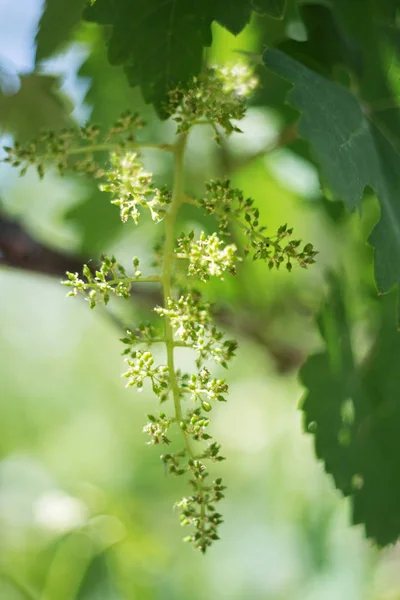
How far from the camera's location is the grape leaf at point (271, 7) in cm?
81

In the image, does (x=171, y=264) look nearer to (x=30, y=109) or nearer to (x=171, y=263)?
(x=171, y=263)

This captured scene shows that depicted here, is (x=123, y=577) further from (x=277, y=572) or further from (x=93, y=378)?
(x=93, y=378)

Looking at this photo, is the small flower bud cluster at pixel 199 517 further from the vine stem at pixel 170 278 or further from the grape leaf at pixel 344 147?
the grape leaf at pixel 344 147

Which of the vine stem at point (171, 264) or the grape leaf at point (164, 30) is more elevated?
the grape leaf at point (164, 30)

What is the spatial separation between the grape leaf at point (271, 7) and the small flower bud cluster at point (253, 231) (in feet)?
0.74

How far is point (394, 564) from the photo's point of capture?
9.34 ft

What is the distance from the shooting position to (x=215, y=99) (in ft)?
2.48

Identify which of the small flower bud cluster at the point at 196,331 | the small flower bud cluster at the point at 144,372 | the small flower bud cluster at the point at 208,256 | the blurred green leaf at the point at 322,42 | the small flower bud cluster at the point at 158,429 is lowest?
the small flower bud cluster at the point at 158,429

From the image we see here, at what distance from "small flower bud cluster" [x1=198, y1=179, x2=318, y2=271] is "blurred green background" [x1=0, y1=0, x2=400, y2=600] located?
10.5 inches

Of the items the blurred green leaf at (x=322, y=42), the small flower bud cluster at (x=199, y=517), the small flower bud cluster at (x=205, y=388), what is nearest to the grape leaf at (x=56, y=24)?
the blurred green leaf at (x=322, y=42)

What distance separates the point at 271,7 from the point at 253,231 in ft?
0.98

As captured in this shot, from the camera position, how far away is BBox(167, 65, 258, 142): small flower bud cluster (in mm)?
746

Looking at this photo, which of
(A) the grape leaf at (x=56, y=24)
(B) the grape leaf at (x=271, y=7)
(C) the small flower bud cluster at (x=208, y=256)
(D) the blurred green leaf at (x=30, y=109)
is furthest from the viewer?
(D) the blurred green leaf at (x=30, y=109)

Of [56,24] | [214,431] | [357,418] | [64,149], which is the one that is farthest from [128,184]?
[214,431]
